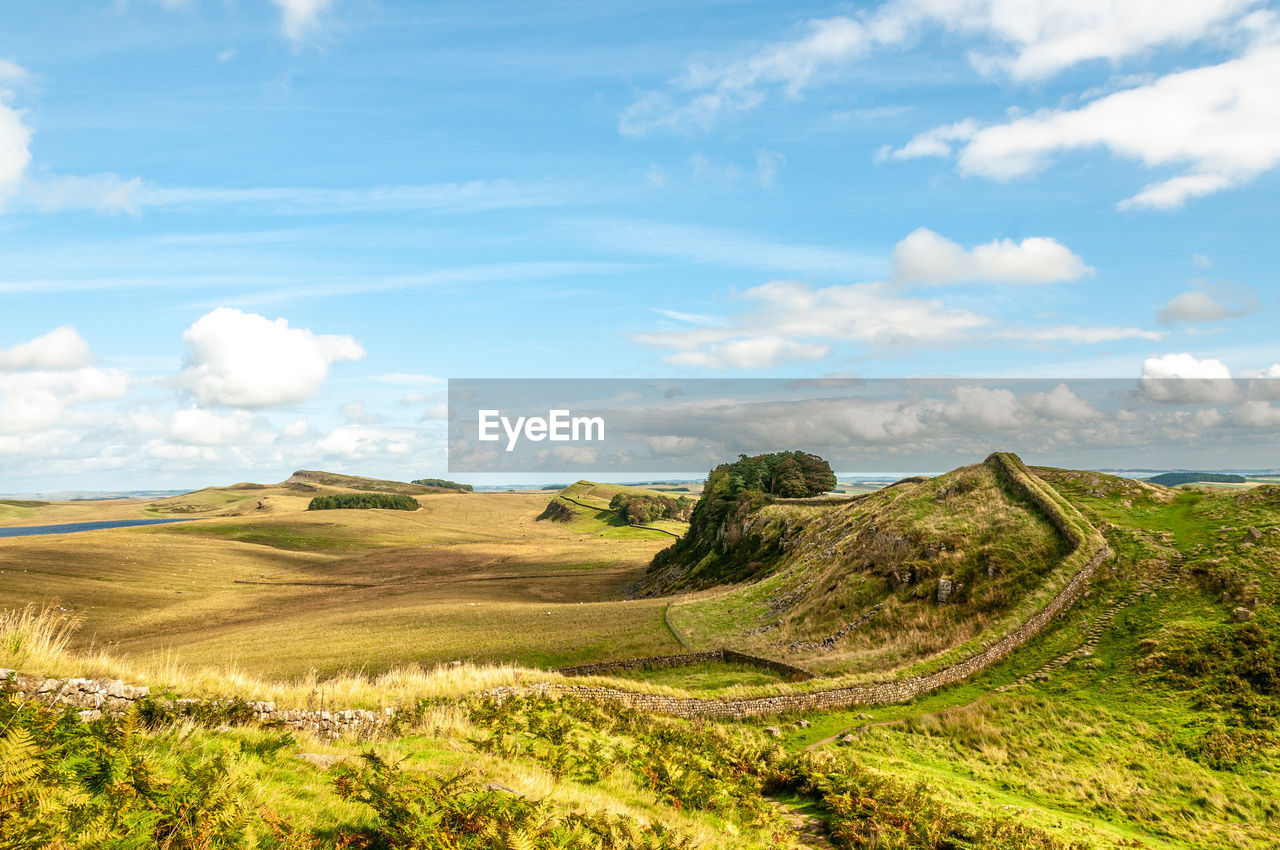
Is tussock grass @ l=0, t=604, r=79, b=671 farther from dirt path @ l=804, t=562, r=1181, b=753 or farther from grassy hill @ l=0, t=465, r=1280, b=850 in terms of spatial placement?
dirt path @ l=804, t=562, r=1181, b=753

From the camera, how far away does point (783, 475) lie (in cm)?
9256

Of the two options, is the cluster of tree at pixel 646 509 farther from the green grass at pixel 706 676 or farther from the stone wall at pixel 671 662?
the green grass at pixel 706 676

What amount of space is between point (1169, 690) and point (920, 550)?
18982mm

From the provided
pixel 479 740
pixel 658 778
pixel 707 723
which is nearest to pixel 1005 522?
pixel 707 723

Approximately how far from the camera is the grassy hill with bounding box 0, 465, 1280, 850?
31.4 ft

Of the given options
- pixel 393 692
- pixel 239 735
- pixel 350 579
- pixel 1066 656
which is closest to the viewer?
pixel 239 735

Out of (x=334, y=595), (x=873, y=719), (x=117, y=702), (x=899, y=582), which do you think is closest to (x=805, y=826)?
(x=117, y=702)

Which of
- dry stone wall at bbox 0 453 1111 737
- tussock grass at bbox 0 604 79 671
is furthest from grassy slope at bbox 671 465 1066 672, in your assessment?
tussock grass at bbox 0 604 79 671

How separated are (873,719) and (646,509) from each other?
144294 mm

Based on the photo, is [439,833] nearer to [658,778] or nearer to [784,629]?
[658,778]

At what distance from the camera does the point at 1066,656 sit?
97.2 ft

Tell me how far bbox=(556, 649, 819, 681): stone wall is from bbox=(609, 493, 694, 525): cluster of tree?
125m

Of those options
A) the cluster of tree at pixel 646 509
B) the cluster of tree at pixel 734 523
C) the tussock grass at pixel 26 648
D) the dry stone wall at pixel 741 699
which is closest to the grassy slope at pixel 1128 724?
the dry stone wall at pixel 741 699

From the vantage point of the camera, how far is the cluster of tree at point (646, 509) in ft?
547
